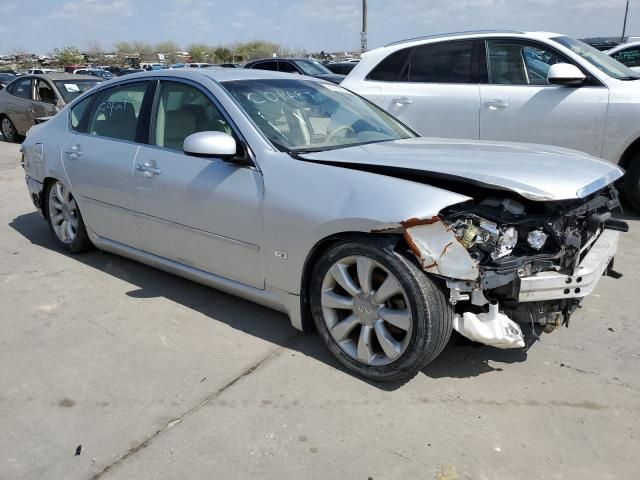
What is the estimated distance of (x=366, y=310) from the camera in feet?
9.78

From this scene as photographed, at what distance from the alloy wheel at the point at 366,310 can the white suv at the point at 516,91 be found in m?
3.66

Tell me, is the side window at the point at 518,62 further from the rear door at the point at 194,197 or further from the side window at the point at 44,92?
the side window at the point at 44,92

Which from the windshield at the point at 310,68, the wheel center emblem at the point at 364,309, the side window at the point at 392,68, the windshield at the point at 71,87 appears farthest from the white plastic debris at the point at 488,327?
the windshield at the point at 310,68

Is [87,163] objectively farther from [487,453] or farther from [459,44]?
[459,44]

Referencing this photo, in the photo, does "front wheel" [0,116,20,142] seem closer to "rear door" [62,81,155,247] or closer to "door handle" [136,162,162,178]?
"rear door" [62,81,155,247]

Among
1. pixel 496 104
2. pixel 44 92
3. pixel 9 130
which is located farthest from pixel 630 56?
pixel 9 130

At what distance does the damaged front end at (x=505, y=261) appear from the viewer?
8.80 ft

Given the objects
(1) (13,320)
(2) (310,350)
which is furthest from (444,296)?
(1) (13,320)

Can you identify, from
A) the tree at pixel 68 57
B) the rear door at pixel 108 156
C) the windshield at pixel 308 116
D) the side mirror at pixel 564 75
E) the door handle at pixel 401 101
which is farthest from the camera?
the tree at pixel 68 57

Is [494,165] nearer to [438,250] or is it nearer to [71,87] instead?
[438,250]

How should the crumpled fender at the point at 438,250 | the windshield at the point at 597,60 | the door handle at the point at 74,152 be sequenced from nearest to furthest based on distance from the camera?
the crumpled fender at the point at 438,250, the door handle at the point at 74,152, the windshield at the point at 597,60

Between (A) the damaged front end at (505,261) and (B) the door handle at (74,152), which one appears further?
(B) the door handle at (74,152)

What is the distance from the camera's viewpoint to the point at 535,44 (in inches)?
231

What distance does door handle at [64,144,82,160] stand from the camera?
4598 mm
